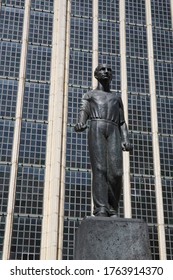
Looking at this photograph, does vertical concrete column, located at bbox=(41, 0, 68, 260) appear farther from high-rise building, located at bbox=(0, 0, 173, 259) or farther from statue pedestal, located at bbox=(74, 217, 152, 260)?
statue pedestal, located at bbox=(74, 217, 152, 260)

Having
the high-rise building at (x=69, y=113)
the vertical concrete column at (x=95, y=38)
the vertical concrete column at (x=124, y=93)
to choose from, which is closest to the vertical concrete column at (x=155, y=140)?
the high-rise building at (x=69, y=113)

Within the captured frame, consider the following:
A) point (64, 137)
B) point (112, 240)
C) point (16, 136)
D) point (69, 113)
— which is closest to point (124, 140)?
point (112, 240)

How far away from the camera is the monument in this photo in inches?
292

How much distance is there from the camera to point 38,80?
43094 mm

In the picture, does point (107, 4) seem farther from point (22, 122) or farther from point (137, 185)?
point (137, 185)

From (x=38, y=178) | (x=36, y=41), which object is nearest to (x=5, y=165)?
(x=38, y=178)

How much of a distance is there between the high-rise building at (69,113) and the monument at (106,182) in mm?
27184

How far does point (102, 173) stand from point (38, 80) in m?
35.5

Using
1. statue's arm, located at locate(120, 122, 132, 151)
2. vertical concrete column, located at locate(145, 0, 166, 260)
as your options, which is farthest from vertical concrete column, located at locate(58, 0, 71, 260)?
statue's arm, located at locate(120, 122, 132, 151)

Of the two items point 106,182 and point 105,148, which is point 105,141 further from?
point 106,182

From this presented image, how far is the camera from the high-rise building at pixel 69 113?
3688 centimetres

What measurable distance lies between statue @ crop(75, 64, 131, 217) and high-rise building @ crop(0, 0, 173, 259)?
27118mm

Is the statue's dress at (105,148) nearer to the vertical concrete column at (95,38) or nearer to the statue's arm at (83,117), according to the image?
the statue's arm at (83,117)

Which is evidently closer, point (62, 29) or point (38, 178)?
point (38, 178)
